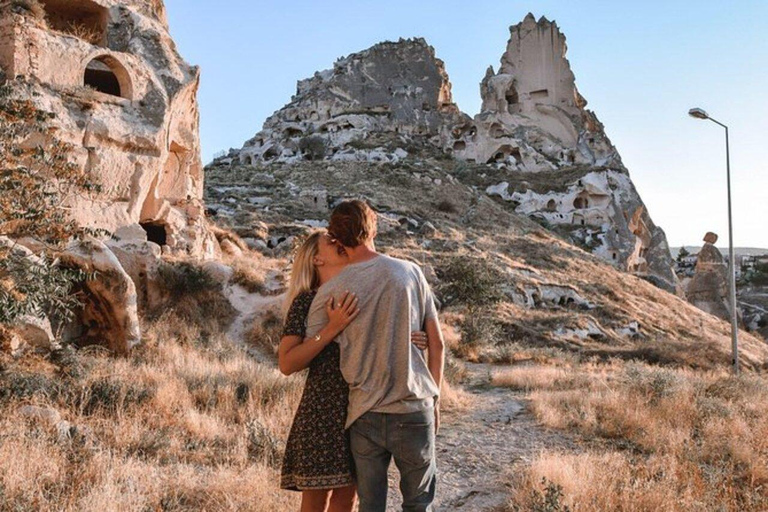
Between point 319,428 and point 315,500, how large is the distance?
328mm

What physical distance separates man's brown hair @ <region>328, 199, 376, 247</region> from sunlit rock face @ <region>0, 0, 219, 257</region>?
8.16m

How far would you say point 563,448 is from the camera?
5297 millimetres

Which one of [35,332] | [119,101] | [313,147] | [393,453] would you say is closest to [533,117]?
[313,147]

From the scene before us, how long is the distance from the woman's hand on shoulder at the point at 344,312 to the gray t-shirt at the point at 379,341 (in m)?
0.03

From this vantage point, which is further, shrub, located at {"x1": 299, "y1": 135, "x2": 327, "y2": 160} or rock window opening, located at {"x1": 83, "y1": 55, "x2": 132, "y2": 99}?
shrub, located at {"x1": 299, "y1": 135, "x2": 327, "y2": 160}

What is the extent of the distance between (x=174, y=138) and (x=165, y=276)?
405 cm

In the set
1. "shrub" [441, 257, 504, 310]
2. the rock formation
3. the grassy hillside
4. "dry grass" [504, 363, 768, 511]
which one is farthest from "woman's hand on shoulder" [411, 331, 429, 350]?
the rock formation

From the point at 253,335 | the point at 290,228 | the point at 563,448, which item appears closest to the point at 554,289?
the point at 290,228

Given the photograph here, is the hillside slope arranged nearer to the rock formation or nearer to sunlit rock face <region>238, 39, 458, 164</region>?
sunlit rock face <region>238, 39, 458, 164</region>

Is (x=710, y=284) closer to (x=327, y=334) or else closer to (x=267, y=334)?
(x=267, y=334)

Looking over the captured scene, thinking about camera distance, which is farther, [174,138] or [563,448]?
[174,138]

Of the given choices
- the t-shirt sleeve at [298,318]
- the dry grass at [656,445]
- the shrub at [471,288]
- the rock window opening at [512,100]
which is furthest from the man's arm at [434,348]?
the rock window opening at [512,100]

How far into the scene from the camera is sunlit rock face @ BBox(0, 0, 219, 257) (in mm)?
9734

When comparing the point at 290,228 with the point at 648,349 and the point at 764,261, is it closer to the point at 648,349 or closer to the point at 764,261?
the point at 648,349
